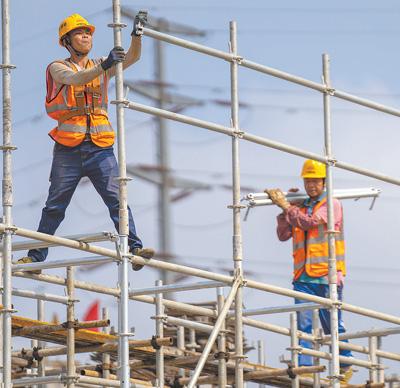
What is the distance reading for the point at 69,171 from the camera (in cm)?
1669

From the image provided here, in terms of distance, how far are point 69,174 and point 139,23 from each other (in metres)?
1.45

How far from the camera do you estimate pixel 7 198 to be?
1531 centimetres

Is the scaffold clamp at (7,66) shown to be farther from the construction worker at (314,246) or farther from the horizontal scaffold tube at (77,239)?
the construction worker at (314,246)

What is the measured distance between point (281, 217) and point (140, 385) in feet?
11.3

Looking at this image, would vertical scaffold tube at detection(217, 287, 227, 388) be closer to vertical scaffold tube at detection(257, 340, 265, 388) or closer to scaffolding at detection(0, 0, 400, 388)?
scaffolding at detection(0, 0, 400, 388)

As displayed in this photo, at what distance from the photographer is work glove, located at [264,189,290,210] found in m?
19.3

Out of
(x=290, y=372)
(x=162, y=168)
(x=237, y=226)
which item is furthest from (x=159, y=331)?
(x=162, y=168)

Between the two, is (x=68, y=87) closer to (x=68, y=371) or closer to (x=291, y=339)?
(x=68, y=371)

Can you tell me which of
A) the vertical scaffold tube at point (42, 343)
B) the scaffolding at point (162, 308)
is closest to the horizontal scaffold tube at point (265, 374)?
the scaffolding at point (162, 308)

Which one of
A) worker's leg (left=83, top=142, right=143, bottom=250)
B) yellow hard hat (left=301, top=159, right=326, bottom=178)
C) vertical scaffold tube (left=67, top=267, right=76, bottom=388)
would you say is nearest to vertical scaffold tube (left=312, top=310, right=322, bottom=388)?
yellow hard hat (left=301, top=159, right=326, bottom=178)

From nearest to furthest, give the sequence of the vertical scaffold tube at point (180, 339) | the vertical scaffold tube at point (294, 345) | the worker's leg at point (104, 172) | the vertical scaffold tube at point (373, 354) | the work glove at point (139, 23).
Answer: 1. the work glove at point (139, 23)
2. the worker's leg at point (104, 172)
3. the vertical scaffold tube at point (294, 345)
4. the vertical scaffold tube at point (180, 339)
5. the vertical scaffold tube at point (373, 354)

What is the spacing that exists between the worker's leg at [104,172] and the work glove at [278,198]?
2.90 meters

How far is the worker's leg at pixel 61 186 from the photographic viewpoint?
1666 centimetres

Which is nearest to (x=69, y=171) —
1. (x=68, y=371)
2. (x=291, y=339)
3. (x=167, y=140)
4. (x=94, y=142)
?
(x=94, y=142)
